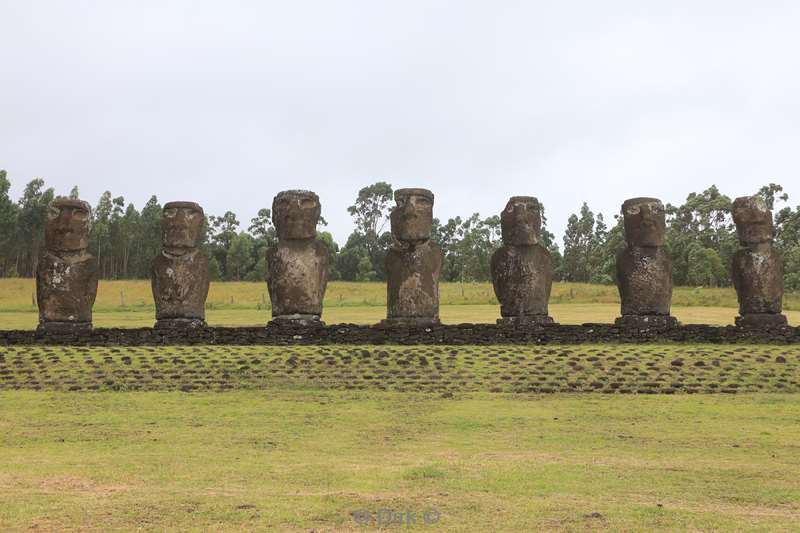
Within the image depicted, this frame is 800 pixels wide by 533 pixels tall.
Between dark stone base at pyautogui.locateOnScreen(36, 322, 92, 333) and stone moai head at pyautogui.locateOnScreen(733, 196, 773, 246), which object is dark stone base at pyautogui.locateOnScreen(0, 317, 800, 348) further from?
stone moai head at pyautogui.locateOnScreen(733, 196, 773, 246)

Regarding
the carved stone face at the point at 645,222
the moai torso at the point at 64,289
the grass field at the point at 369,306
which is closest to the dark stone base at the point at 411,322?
the carved stone face at the point at 645,222

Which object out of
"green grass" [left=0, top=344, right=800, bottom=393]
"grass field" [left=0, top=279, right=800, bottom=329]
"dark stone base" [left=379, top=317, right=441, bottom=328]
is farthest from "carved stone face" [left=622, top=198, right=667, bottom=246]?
"grass field" [left=0, top=279, right=800, bottom=329]

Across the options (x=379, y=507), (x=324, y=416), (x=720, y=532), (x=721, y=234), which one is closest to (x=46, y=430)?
(x=324, y=416)

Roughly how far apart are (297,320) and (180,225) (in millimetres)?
2898

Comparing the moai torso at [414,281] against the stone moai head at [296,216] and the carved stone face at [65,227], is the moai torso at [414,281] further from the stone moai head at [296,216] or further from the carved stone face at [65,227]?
the carved stone face at [65,227]

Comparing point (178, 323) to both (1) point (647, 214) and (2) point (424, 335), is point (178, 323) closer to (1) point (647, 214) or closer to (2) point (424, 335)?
(2) point (424, 335)

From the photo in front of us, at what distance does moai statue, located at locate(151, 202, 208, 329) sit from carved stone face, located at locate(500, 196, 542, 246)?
5.74 meters

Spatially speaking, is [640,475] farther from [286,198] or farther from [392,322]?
[286,198]

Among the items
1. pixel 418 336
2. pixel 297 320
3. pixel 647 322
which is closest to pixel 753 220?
pixel 647 322

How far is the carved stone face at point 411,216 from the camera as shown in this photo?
1664cm

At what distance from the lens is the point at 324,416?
33.5 ft

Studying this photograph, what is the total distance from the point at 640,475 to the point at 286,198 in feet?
35.4

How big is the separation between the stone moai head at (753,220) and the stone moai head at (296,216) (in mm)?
7964

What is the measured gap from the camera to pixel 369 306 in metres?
31.2
